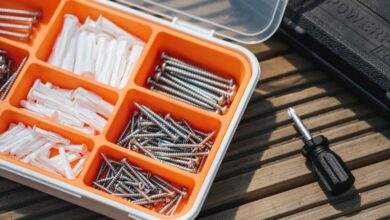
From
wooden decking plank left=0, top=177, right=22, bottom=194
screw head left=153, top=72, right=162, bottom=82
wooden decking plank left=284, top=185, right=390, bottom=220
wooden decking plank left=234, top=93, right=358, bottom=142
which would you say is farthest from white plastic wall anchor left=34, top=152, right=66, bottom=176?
wooden decking plank left=284, top=185, right=390, bottom=220

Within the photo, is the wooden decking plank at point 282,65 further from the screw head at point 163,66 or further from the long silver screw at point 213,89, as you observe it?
the screw head at point 163,66

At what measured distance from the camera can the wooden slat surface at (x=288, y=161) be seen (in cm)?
161

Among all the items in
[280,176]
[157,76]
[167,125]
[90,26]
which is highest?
[90,26]

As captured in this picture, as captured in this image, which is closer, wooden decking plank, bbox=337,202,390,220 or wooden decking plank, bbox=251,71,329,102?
wooden decking plank, bbox=337,202,390,220

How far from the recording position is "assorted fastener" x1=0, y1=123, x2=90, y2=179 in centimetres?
158

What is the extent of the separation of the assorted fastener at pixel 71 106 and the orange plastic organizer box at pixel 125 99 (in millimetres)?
19

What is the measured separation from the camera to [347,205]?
161cm

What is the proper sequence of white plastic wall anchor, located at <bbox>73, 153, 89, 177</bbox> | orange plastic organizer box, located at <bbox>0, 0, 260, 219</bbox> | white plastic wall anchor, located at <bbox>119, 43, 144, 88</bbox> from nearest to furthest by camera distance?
orange plastic organizer box, located at <bbox>0, 0, 260, 219</bbox>, white plastic wall anchor, located at <bbox>73, 153, 89, 177</bbox>, white plastic wall anchor, located at <bbox>119, 43, 144, 88</bbox>

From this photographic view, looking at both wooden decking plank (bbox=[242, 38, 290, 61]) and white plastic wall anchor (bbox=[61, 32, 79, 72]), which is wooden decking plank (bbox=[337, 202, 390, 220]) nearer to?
wooden decking plank (bbox=[242, 38, 290, 61])

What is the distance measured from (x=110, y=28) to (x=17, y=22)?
0.26 meters

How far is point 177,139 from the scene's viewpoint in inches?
64.3

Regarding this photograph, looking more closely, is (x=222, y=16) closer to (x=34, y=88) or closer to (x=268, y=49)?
(x=268, y=49)

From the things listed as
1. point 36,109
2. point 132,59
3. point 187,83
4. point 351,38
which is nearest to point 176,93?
point 187,83

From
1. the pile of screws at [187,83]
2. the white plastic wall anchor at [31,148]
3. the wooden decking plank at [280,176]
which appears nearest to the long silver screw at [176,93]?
the pile of screws at [187,83]
